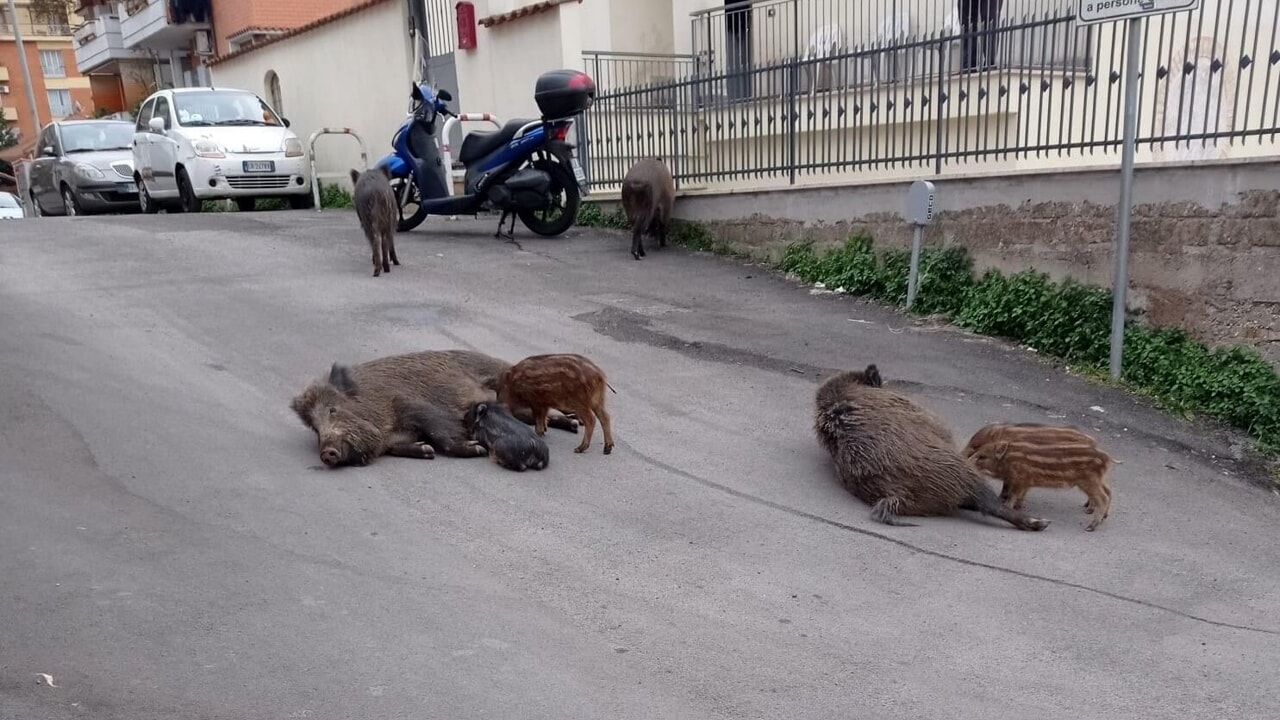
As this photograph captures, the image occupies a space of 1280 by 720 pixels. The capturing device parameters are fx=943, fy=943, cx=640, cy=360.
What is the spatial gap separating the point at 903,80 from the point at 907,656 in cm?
722

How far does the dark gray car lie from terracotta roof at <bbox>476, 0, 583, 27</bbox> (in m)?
7.86

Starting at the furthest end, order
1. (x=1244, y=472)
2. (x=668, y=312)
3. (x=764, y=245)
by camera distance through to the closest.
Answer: (x=764, y=245), (x=668, y=312), (x=1244, y=472)

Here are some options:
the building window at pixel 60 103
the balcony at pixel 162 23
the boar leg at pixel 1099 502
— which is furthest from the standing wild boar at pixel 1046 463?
the building window at pixel 60 103

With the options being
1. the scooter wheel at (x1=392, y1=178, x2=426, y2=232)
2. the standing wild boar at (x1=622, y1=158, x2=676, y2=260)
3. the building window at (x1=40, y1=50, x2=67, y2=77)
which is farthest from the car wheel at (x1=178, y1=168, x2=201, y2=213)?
Answer: the building window at (x1=40, y1=50, x2=67, y2=77)

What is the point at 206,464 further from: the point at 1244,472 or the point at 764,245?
the point at 764,245

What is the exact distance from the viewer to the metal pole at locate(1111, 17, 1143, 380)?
259 inches

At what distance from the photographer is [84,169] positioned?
1736 centimetres

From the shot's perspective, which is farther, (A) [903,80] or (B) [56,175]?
(B) [56,175]

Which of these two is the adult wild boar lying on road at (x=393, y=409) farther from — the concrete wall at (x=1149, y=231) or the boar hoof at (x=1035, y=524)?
the concrete wall at (x=1149, y=231)

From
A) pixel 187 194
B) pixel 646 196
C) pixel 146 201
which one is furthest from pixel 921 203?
pixel 146 201

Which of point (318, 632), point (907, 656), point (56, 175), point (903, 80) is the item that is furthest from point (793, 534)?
point (56, 175)

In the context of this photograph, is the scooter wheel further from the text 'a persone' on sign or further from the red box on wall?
the text 'a persone' on sign

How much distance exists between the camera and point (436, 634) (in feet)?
11.9

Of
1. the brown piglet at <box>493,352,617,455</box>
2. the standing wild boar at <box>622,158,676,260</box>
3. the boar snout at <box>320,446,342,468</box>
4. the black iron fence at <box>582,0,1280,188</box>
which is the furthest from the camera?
the standing wild boar at <box>622,158,676,260</box>
